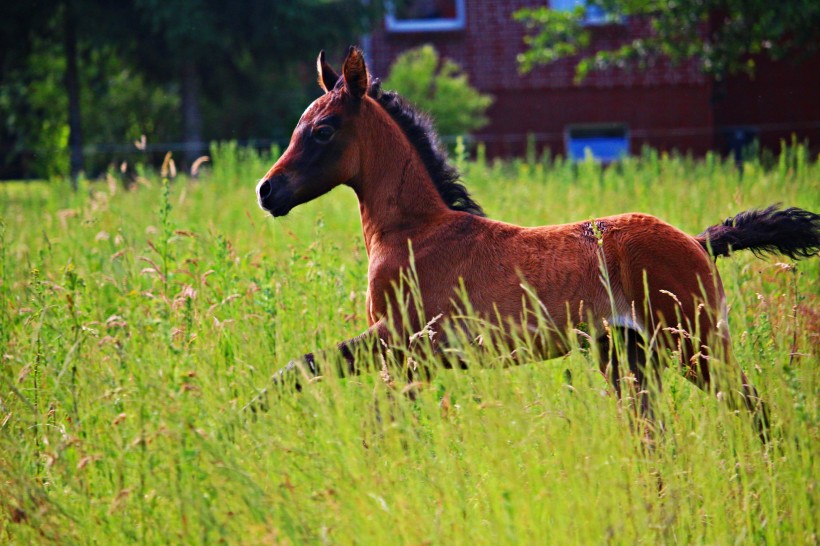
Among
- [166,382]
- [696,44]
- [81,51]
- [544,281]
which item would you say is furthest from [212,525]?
[81,51]

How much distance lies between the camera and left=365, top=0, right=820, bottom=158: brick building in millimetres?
21859

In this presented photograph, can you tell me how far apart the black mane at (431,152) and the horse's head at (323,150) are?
0.65 ft

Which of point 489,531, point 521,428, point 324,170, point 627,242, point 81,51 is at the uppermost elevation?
point 81,51

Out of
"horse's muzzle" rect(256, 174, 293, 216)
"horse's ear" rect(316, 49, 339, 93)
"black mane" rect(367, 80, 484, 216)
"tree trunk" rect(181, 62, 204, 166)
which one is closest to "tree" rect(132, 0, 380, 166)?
"tree trunk" rect(181, 62, 204, 166)

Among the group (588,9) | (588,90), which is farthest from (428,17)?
(588,90)

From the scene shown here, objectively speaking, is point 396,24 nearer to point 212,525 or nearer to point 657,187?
point 657,187

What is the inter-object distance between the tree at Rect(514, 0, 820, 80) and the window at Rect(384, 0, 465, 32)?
4216 millimetres

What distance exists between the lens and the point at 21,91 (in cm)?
2125

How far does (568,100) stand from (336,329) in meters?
17.5

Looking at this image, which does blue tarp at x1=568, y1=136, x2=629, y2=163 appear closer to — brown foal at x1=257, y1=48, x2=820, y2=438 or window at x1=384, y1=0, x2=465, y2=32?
window at x1=384, y1=0, x2=465, y2=32

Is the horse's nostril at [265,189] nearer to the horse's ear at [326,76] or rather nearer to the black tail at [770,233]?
the horse's ear at [326,76]

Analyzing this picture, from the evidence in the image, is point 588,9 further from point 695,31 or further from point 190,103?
point 190,103

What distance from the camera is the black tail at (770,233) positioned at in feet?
14.9

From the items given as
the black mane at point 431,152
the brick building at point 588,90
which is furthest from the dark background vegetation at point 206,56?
the black mane at point 431,152
